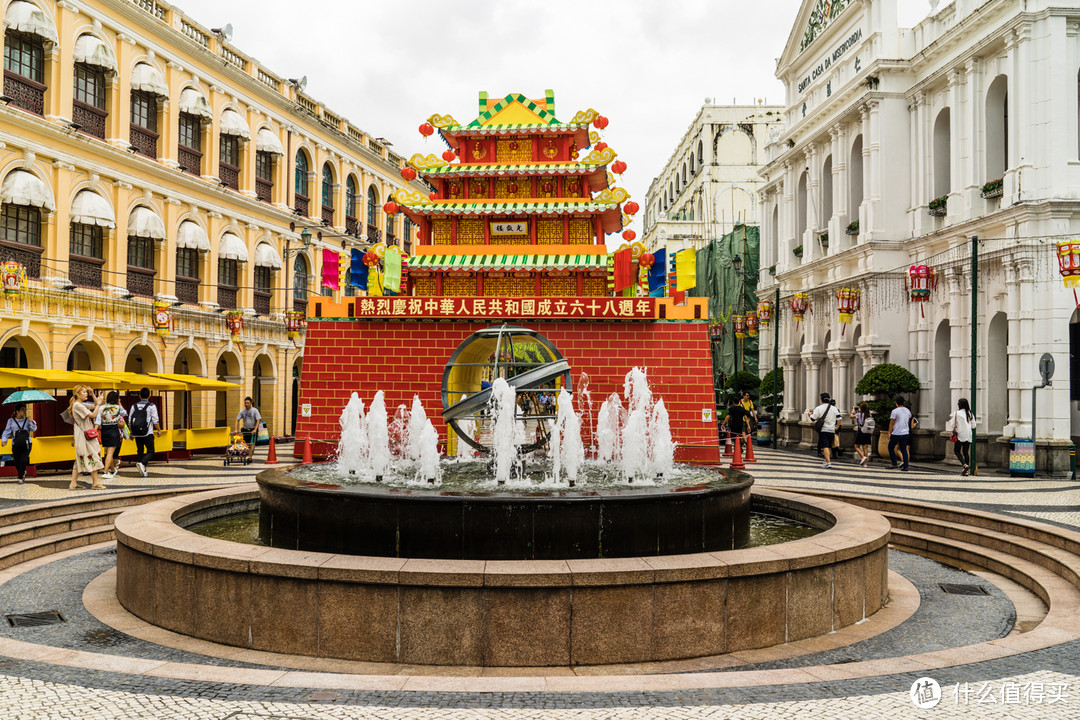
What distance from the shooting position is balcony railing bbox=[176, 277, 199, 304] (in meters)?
29.8

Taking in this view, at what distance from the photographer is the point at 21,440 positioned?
53.7ft

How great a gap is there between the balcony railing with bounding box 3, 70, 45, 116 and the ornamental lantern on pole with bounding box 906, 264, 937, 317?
26.2m

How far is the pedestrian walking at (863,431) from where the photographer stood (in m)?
22.6

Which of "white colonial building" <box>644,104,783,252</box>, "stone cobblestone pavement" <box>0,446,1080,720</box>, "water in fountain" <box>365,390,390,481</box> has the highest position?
"white colonial building" <box>644,104,783,252</box>

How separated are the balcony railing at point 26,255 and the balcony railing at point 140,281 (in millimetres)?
3919

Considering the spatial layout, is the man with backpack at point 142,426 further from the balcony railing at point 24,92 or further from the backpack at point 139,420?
the balcony railing at point 24,92

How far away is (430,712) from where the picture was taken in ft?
17.0

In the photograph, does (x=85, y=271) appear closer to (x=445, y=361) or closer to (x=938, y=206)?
(x=445, y=361)

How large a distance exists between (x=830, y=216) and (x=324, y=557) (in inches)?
1169

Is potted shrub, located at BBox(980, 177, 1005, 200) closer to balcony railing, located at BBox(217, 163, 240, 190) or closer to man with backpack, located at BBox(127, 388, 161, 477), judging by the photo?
man with backpack, located at BBox(127, 388, 161, 477)

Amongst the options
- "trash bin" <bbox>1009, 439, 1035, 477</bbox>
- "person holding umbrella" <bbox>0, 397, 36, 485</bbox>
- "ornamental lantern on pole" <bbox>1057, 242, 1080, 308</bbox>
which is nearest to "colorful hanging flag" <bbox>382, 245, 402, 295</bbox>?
"person holding umbrella" <bbox>0, 397, 36, 485</bbox>

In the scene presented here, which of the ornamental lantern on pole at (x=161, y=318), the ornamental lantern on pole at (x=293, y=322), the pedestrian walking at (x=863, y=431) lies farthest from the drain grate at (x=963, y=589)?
the ornamental lantern on pole at (x=293, y=322)

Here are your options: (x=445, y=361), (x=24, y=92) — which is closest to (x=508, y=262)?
(x=445, y=361)

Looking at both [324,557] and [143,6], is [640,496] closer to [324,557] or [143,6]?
[324,557]
